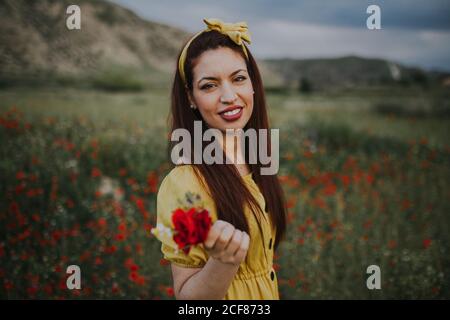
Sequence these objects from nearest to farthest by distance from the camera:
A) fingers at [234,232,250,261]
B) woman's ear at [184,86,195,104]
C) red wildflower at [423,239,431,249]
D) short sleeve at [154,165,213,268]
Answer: fingers at [234,232,250,261]
short sleeve at [154,165,213,268]
woman's ear at [184,86,195,104]
red wildflower at [423,239,431,249]

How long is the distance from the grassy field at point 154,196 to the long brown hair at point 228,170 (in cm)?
126

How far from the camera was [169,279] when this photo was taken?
10.6ft

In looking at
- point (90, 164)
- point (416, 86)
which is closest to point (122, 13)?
point (90, 164)

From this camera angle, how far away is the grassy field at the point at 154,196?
3229 mm

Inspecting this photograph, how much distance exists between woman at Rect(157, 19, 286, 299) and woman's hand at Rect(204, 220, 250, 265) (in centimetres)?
19

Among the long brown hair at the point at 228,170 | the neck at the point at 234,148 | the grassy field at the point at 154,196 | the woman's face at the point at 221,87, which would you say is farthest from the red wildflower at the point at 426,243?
the woman's face at the point at 221,87

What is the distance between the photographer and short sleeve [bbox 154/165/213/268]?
1.48 metres

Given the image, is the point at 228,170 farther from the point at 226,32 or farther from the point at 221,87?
the point at 226,32

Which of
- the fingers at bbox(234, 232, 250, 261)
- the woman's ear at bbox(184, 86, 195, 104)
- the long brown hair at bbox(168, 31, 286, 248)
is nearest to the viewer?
the fingers at bbox(234, 232, 250, 261)

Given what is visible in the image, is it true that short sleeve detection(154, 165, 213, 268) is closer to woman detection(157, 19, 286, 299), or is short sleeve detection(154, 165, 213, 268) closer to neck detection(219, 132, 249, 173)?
woman detection(157, 19, 286, 299)

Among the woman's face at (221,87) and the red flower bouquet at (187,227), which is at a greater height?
the woman's face at (221,87)

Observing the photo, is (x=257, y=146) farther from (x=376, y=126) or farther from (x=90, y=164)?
(x=376, y=126)

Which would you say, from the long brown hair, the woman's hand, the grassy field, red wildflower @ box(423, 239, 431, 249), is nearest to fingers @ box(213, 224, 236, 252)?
the woman's hand

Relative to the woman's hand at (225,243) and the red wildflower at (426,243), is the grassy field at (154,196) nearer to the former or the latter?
the red wildflower at (426,243)
